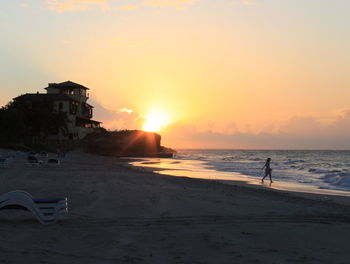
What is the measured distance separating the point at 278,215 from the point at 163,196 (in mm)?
4549

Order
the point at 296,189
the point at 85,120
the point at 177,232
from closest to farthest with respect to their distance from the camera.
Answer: the point at 177,232 < the point at 296,189 < the point at 85,120

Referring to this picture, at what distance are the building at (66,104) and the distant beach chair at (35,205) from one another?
57.5m

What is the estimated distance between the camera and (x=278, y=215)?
1078 cm

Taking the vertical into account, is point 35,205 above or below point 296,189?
above

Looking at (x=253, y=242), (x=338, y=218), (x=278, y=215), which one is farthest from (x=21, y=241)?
(x=338, y=218)

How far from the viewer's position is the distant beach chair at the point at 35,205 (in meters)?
8.84

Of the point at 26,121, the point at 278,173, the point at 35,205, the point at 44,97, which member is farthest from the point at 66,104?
the point at 35,205

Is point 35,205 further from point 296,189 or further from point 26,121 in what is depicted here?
point 26,121

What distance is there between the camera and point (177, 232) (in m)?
8.40

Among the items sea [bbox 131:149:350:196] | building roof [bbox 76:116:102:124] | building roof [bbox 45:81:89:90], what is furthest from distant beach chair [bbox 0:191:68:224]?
building roof [bbox 45:81:89:90]

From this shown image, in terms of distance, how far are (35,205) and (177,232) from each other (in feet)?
11.3

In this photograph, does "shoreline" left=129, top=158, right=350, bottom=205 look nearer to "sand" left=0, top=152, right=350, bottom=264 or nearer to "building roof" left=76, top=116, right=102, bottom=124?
"sand" left=0, top=152, right=350, bottom=264

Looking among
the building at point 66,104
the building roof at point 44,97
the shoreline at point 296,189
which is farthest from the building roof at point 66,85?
the shoreline at point 296,189

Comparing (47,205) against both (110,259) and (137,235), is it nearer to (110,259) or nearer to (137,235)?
(137,235)
